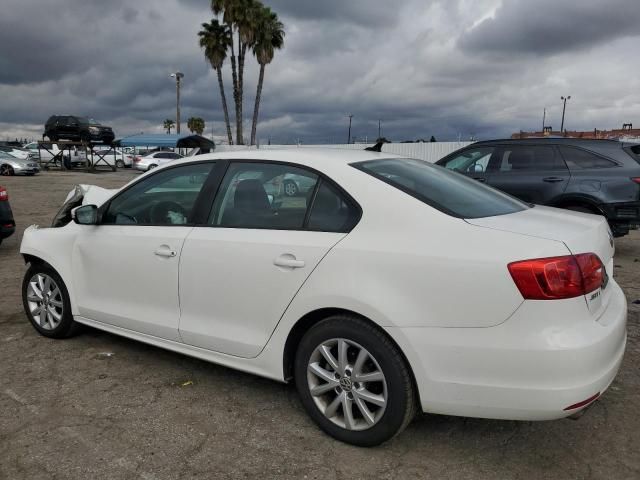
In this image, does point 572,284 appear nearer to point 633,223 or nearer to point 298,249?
point 298,249

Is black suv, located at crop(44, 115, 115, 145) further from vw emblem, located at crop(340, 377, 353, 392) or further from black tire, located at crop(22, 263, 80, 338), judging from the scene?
vw emblem, located at crop(340, 377, 353, 392)

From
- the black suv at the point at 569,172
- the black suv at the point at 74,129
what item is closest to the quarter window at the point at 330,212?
the black suv at the point at 569,172

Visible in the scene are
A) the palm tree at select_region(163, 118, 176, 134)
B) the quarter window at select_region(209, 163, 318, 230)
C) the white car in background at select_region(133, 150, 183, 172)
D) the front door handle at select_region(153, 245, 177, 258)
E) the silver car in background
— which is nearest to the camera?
the quarter window at select_region(209, 163, 318, 230)

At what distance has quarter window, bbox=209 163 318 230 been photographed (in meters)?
2.95

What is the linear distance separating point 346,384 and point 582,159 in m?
5.91

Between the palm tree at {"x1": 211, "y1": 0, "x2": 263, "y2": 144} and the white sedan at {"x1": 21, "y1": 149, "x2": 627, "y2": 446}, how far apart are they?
3152cm

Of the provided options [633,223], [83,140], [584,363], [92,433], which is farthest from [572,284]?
[83,140]

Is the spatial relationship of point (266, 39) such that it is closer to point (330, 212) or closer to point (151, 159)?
point (151, 159)

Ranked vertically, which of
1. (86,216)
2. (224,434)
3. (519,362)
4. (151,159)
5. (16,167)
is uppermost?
(86,216)

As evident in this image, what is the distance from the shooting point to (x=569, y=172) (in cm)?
717

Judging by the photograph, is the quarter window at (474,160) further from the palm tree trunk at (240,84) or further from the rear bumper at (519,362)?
the palm tree trunk at (240,84)

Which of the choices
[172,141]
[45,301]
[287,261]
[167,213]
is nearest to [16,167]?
[172,141]

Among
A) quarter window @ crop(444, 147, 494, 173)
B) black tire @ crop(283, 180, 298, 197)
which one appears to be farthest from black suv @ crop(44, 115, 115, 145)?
black tire @ crop(283, 180, 298, 197)

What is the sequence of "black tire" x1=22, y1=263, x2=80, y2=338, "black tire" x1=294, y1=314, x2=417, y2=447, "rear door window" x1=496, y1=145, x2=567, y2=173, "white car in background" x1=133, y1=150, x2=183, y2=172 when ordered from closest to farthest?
"black tire" x1=294, y1=314, x2=417, y2=447, "black tire" x1=22, y1=263, x2=80, y2=338, "rear door window" x1=496, y1=145, x2=567, y2=173, "white car in background" x1=133, y1=150, x2=183, y2=172
